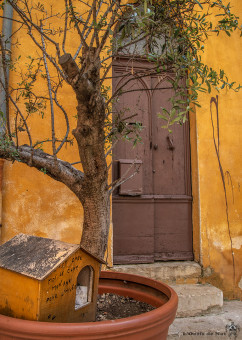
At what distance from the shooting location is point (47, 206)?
338 cm

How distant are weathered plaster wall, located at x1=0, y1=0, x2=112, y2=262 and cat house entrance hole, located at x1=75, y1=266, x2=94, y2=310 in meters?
1.76

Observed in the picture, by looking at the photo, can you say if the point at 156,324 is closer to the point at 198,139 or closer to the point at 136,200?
the point at 136,200

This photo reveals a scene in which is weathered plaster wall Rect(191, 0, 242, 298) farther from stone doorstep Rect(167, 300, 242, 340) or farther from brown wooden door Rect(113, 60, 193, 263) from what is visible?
stone doorstep Rect(167, 300, 242, 340)

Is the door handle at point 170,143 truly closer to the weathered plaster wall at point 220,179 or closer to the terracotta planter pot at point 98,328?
the weathered plaster wall at point 220,179

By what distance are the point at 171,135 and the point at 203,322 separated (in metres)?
2.20

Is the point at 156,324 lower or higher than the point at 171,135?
lower

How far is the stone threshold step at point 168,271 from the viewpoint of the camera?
354 cm

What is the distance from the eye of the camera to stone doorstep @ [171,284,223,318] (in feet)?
10.5

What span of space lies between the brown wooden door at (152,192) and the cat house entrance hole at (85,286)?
2.04 meters

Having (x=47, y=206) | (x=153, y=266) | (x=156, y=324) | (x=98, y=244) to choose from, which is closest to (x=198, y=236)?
(x=153, y=266)

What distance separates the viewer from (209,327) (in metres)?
3.01

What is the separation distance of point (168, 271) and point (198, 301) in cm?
50

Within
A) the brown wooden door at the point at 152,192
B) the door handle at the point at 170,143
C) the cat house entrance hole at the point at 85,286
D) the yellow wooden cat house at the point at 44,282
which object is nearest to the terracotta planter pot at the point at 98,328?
the yellow wooden cat house at the point at 44,282

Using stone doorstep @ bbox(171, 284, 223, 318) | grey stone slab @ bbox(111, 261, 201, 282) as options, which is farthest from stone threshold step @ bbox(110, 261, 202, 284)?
stone doorstep @ bbox(171, 284, 223, 318)
